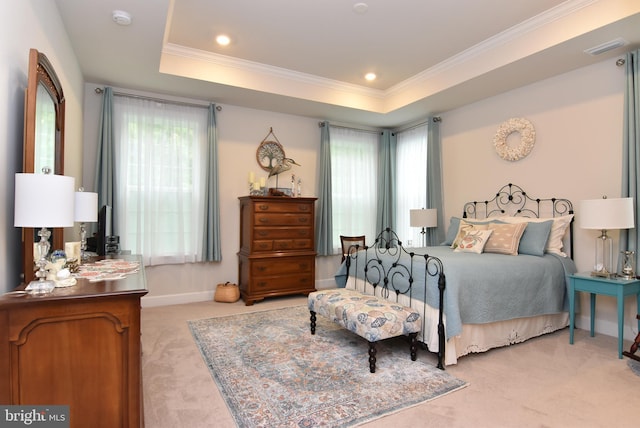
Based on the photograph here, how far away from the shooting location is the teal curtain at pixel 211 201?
464 cm

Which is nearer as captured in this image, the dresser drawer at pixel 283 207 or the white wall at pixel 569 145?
the white wall at pixel 569 145

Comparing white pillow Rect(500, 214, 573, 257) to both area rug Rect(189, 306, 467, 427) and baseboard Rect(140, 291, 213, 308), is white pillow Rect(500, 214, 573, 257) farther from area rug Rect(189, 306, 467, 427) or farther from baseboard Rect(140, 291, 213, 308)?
baseboard Rect(140, 291, 213, 308)

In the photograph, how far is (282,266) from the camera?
480cm

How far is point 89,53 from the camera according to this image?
3.34m

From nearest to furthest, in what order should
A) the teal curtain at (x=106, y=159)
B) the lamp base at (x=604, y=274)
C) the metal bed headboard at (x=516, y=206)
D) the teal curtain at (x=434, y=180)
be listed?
1. the lamp base at (x=604, y=274)
2. the metal bed headboard at (x=516, y=206)
3. the teal curtain at (x=106, y=159)
4. the teal curtain at (x=434, y=180)

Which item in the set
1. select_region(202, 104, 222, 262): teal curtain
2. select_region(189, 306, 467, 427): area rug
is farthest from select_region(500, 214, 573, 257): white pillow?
select_region(202, 104, 222, 262): teal curtain

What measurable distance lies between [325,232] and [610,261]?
138 inches

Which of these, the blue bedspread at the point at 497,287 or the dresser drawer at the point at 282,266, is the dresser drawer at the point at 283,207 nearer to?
the dresser drawer at the point at 282,266

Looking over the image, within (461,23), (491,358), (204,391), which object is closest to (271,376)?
(204,391)

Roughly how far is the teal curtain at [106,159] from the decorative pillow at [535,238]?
469cm

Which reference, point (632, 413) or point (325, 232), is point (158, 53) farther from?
point (632, 413)

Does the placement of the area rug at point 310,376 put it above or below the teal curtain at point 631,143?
below

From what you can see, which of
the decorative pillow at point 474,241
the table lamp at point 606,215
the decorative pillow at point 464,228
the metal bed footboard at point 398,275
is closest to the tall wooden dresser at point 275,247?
the metal bed footboard at point 398,275

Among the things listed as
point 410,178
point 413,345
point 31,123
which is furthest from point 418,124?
point 31,123
